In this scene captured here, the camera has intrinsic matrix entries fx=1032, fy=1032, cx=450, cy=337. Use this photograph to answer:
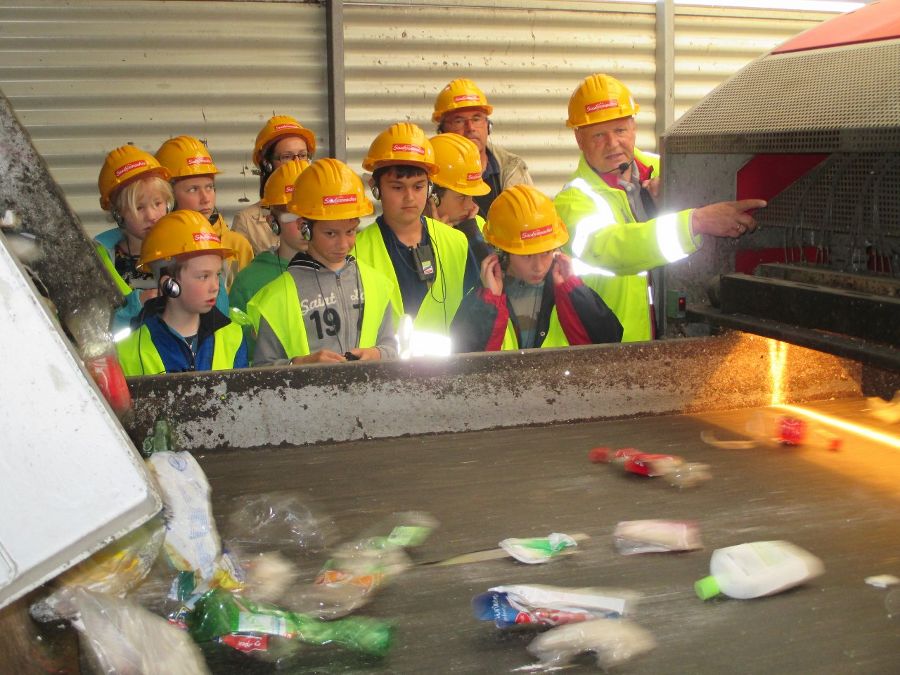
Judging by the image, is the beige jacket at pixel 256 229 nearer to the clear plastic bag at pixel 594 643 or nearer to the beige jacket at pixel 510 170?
the beige jacket at pixel 510 170

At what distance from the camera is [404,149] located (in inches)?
164

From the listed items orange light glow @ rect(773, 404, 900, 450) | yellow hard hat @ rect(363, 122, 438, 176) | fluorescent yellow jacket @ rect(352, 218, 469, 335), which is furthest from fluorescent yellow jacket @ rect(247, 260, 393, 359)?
orange light glow @ rect(773, 404, 900, 450)

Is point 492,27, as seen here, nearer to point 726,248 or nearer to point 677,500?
point 726,248

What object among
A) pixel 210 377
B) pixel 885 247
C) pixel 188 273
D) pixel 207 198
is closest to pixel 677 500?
pixel 885 247

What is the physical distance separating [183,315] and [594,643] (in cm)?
214

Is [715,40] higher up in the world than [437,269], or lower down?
higher up

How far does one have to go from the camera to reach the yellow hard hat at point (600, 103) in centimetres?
433

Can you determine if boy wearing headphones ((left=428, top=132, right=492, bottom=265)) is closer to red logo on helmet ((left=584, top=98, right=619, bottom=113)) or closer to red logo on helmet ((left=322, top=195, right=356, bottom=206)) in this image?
red logo on helmet ((left=584, top=98, right=619, bottom=113))

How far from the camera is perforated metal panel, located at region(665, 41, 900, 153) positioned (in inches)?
112

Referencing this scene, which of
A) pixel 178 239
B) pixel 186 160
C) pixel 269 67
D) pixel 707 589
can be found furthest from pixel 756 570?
pixel 269 67

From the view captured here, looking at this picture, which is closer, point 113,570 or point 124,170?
point 113,570

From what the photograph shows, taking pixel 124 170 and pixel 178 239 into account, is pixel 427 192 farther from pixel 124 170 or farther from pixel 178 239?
pixel 124 170

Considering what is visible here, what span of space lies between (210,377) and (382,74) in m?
3.89

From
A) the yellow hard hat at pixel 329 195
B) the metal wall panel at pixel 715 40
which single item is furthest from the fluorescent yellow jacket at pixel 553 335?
the metal wall panel at pixel 715 40
